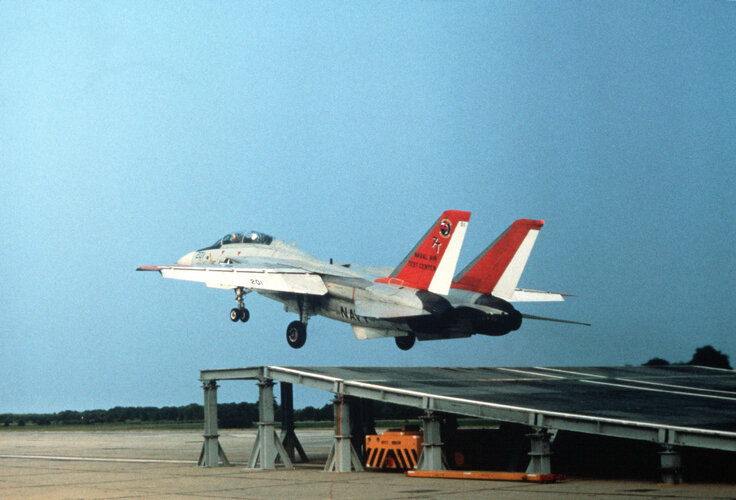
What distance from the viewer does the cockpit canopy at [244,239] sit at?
119 feet

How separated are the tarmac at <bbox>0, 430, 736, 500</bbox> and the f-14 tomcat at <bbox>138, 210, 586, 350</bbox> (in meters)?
5.24

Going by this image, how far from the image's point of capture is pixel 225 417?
49844mm

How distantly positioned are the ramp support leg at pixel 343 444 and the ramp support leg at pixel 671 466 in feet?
22.6

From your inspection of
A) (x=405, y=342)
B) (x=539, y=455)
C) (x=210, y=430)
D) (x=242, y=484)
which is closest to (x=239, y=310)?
(x=405, y=342)

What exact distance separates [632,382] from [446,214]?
7175 mm

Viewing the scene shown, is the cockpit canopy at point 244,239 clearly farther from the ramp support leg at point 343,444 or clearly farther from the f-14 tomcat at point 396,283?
the ramp support leg at point 343,444

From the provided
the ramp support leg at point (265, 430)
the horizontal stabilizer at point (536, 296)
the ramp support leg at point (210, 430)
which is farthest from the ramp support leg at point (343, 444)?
the horizontal stabilizer at point (536, 296)

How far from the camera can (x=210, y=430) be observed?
22.8m

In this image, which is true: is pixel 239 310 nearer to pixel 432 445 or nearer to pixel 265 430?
pixel 265 430

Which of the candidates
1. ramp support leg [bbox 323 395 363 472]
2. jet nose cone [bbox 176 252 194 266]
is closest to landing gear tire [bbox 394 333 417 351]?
jet nose cone [bbox 176 252 194 266]

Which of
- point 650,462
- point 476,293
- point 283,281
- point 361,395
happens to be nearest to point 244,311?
point 283,281

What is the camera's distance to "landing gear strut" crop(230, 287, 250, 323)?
3344cm

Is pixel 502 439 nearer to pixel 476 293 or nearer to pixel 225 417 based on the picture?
pixel 476 293

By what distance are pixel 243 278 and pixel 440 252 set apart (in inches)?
337
